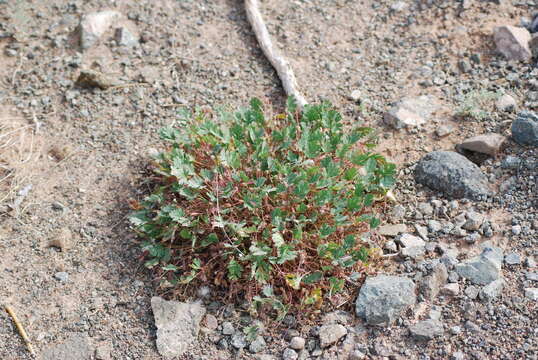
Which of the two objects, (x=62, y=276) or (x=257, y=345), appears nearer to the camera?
(x=257, y=345)

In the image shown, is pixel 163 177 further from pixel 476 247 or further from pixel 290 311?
pixel 476 247

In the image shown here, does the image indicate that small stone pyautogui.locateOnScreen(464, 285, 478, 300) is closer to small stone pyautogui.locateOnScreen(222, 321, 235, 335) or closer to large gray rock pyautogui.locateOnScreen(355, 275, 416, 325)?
large gray rock pyautogui.locateOnScreen(355, 275, 416, 325)

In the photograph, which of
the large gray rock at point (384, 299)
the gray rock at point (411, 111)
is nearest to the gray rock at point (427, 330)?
the large gray rock at point (384, 299)

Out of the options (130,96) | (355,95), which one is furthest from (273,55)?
(130,96)

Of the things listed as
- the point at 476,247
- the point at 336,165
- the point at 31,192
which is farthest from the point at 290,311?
the point at 31,192

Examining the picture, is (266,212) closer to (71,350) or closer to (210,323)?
(210,323)

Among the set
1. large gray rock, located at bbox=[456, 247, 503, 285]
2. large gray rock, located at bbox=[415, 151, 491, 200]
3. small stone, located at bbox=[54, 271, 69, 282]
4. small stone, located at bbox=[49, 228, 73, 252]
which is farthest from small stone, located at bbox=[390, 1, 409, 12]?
small stone, located at bbox=[54, 271, 69, 282]
